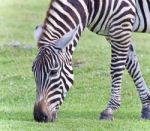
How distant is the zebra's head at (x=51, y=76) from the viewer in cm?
980

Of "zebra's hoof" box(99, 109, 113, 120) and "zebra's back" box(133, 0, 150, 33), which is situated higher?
"zebra's back" box(133, 0, 150, 33)

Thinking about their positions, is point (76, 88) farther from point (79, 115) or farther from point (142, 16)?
point (142, 16)

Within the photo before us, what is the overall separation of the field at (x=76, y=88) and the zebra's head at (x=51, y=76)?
0.26 meters

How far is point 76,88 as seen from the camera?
16.7 metres

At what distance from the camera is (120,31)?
36.6 ft

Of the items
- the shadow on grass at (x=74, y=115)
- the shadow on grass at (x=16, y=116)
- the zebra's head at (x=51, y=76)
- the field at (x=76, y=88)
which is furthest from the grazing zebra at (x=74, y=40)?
the shadow on grass at (x=16, y=116)

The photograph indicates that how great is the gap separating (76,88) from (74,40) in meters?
6.19

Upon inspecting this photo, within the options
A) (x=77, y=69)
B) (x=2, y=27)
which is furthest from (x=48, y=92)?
(x=2, y=27)

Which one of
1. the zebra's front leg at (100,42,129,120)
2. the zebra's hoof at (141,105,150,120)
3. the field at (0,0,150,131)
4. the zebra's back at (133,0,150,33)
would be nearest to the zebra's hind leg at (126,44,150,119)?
the zebra's hoof at (141,105,150,120)

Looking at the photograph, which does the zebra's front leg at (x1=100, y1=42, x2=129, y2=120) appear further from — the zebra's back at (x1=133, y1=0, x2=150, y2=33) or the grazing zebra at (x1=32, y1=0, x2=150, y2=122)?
the zebra's back at (x1=133, y1=0, x2=150, y2=33)

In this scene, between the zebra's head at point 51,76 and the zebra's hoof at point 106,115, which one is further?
the zebra's hoof at point 106,115

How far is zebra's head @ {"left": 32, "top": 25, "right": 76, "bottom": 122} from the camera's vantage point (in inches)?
386

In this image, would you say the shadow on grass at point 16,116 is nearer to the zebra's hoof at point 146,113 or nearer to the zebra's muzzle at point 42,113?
the zebra's muzzle at point 42,113

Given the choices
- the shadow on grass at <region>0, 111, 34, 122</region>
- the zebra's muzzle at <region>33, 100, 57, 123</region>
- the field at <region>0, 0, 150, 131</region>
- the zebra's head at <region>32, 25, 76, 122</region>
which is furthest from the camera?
the shadow on grass at <region>0, 111, 34, 122</region>
